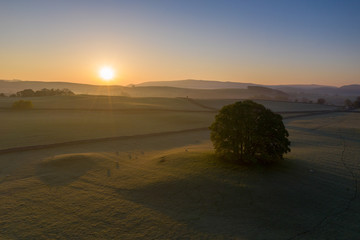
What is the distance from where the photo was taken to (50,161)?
19.5m

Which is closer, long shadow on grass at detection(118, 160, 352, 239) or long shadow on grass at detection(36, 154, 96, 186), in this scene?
long shadow on grass at detection(118, 160, 352, 239)

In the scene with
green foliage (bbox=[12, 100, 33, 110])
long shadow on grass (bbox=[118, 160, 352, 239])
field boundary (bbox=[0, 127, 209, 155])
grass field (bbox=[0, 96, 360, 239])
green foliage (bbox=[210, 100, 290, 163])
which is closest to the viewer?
grass field (bbox=[0, 96, 360, 239])

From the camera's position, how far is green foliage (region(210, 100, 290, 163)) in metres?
16.6

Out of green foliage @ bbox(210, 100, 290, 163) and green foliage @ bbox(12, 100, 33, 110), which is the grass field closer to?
green foliage @ bbox(210, 100, 290, 163)

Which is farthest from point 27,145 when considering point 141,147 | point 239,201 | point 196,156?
point 239,201

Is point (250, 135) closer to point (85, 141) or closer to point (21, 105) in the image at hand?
point (85, 141)

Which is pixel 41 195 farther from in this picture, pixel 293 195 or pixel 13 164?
pixel 293 195

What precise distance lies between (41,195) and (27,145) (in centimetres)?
1471

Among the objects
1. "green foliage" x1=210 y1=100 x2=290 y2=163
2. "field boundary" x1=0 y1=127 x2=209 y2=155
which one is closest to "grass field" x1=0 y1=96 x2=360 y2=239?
"green foliage" x1=210 y1=100 x2=290 y2=163

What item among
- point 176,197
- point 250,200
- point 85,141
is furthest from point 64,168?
point 250,200

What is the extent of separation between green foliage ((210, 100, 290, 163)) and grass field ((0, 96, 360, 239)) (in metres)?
1.05

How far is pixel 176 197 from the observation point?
42.4 feet

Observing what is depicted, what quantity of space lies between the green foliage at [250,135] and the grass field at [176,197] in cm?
105

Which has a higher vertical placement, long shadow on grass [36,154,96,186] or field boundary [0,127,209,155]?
field boundary [0,127,209,155]
